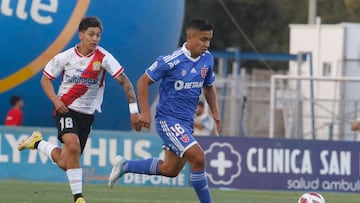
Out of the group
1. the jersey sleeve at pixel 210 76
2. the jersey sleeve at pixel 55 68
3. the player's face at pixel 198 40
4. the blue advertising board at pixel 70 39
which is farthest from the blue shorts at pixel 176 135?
the blue advertising board at pixel 70 39

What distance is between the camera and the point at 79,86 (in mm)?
14133

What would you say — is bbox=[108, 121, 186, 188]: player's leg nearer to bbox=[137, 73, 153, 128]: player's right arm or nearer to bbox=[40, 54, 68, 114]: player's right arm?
bbox=[137, 73, 153, 128]: player's right arm

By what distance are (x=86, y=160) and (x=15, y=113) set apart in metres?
2.68

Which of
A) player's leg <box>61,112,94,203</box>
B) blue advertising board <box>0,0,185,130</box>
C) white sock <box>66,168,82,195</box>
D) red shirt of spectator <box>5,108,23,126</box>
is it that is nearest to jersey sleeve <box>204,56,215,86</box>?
player's leg <box>61,112,94,203</box>

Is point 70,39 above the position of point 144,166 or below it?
above

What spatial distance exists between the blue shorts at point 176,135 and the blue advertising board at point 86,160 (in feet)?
27.1

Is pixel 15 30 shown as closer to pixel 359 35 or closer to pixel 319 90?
pixel 319 90

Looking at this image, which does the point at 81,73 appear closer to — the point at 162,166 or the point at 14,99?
the point at 162,166

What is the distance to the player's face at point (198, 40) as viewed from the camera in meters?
13.3

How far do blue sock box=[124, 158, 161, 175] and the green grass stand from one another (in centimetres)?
143

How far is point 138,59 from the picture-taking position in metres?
25.0

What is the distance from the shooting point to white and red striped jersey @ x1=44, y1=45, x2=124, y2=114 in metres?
14.0

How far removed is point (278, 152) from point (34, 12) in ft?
17.7

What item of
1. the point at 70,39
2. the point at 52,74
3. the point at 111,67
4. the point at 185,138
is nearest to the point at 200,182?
the point at 185,138
